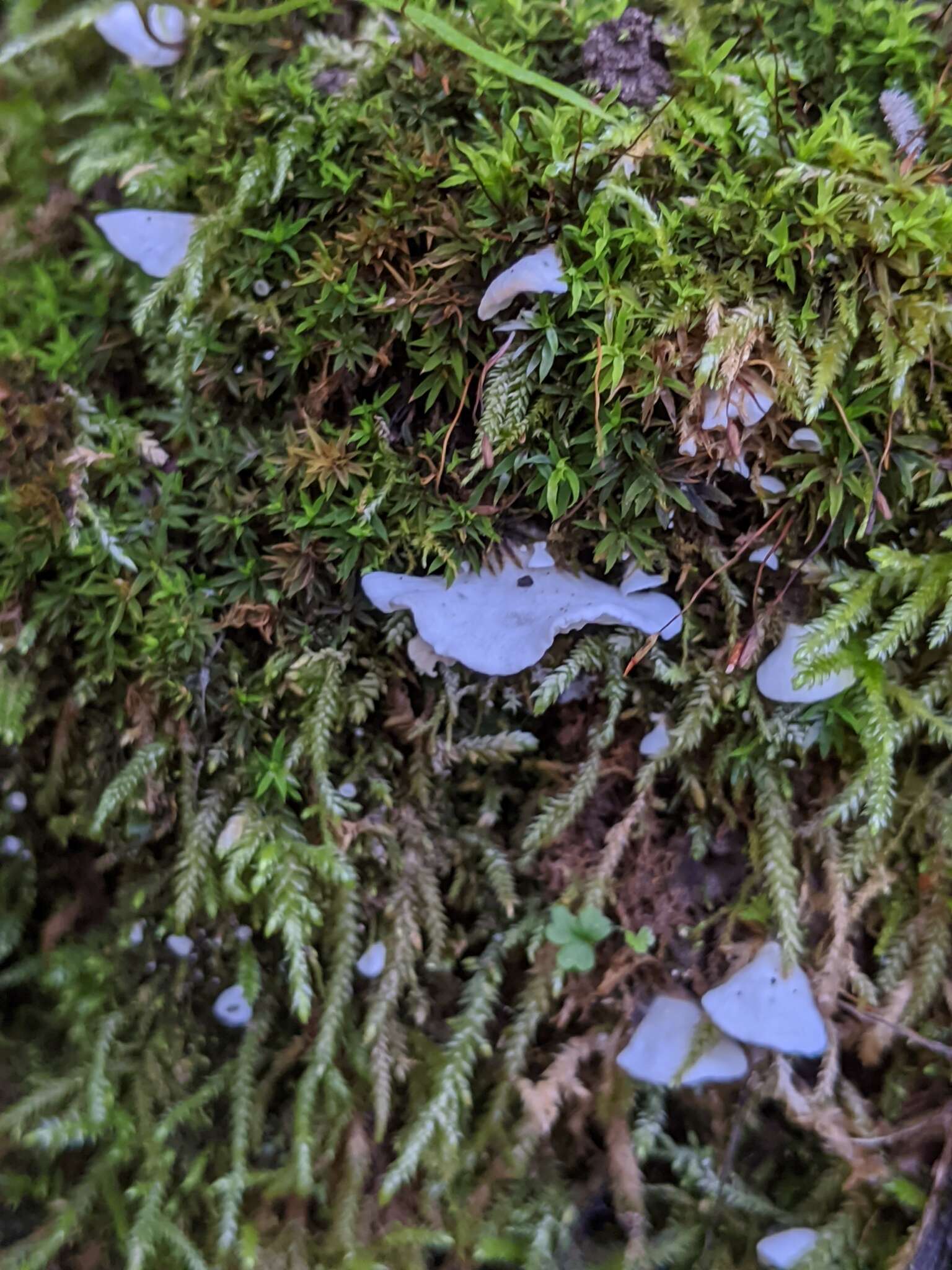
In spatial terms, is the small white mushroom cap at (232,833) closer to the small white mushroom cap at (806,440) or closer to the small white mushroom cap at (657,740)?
the small white mushroom cap at (657,740)

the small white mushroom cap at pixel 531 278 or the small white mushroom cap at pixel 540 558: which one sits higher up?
the small white mushroom cap at pixel 531 278

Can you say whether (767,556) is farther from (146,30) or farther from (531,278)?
(146,30)

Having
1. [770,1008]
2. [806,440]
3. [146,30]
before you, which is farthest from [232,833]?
[146,30]

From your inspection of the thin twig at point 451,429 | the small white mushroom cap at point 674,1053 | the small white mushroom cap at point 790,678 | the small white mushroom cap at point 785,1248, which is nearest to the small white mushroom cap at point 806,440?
the small white mushroom cap at point 790,678

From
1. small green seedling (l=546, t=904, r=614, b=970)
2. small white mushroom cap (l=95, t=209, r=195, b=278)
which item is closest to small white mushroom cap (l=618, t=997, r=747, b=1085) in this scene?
small green seedling (l=546, t=904, r=614, b=970)

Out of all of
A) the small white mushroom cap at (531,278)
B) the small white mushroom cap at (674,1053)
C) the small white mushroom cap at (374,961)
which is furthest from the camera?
the small white mushroom cap at (374,961)

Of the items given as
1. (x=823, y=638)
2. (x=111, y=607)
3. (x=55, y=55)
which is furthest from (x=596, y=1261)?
(x=55, y=55)
